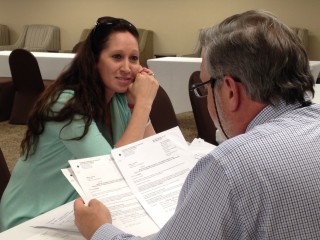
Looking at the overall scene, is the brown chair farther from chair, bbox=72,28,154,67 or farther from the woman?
chair, bbox=72,28,154,67

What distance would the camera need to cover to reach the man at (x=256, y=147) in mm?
786

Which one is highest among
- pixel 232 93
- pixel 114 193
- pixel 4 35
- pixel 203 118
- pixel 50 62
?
pixel 232 93

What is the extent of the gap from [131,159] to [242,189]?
653mm

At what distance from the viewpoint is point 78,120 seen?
1627 mm

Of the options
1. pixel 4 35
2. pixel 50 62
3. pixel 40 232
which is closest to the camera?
pixel 40 232

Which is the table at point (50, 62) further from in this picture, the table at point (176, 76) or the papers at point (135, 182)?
the papers at point (135, 182)

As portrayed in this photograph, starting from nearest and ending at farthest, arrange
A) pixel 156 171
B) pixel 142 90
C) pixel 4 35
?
pixel 156 171
pixel 142 90
pixel 4 35

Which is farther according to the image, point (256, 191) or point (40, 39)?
point (40, 39)

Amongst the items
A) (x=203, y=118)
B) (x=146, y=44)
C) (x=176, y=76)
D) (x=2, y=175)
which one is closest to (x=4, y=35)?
(x=146, y=44)

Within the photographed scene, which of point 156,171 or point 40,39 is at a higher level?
point 156,171

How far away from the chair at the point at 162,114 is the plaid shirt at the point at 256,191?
5.30 ft

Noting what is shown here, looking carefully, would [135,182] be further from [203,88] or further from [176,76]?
[176,76]

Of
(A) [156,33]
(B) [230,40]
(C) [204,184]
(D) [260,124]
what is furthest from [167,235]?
(A) [156,33]

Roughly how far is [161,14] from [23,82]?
486 cm
